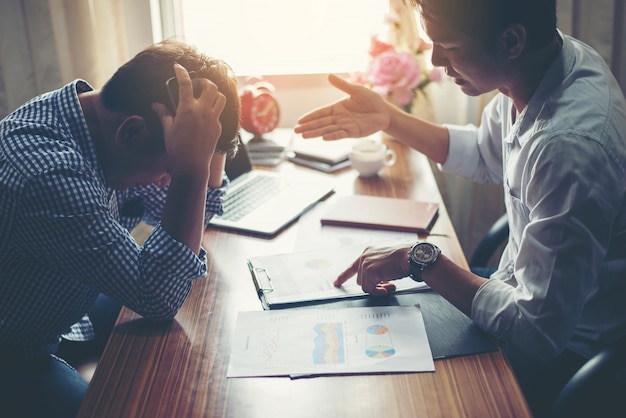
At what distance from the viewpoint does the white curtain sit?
5.67 feet

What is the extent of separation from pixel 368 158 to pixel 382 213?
0.26 meters

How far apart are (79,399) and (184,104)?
0.55 metres

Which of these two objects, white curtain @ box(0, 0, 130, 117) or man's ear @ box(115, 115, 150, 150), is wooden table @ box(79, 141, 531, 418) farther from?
white curtain @ box(0, 0, 130, 117)

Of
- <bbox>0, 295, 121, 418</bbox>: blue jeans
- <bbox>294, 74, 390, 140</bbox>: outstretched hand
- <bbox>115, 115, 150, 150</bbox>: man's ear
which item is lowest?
<bbox>0, 295, 121, 418</bbox>: blue jeans

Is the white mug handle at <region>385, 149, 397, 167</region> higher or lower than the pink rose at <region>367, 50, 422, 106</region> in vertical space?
lower

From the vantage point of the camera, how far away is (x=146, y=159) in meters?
1.10

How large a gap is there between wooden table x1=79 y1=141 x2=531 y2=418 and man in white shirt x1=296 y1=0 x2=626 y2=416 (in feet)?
0.37

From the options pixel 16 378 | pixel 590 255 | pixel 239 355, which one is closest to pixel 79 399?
pixel 16 378

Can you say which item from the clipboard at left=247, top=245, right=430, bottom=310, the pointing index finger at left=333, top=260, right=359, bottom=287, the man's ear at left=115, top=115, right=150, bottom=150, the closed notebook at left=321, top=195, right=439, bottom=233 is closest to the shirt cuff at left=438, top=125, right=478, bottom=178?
the closed notebook at left=321, top=195, right=439, bottom=233

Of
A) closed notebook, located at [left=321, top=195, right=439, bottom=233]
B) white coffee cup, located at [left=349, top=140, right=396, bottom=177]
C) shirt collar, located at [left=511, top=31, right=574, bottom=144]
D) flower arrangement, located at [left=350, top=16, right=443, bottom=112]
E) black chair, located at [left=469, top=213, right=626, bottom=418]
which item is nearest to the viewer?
black chair, located at [left=469, top=213, right=626, bottom=418]

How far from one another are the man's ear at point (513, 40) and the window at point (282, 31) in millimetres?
1129

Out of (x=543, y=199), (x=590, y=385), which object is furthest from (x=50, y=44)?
(x=590, y=385)

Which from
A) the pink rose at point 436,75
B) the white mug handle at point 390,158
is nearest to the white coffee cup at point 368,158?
the white mug handle at point 390,158

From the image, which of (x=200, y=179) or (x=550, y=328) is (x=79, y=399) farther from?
(x=550, y=328)
